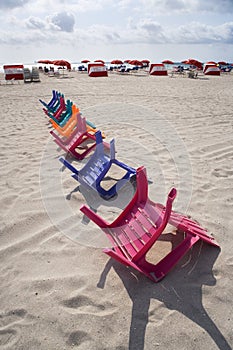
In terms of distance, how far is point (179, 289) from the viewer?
205cm

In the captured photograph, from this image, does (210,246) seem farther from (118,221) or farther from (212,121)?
(212,121)

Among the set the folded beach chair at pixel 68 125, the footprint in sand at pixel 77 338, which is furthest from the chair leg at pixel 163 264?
the folded beach chair at pixel 68 125

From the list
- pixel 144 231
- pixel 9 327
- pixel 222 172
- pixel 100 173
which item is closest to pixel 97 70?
pixel 222 172

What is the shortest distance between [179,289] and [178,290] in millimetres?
13

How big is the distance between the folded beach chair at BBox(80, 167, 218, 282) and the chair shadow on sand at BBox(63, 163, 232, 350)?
90 millimetres

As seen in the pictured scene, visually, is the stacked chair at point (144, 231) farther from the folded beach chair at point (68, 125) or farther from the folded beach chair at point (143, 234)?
the folded beach chair at point (68, 125)

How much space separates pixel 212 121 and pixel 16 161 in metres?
5.11

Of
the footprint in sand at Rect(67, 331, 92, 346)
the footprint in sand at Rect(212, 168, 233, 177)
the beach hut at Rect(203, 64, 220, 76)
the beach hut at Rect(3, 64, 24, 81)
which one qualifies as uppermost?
the beach hut at Rect(203, 64, 220, 76)

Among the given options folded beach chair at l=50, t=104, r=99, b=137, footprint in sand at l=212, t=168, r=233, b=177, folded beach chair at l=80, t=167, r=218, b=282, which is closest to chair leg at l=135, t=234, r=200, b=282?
folded beach chair at l=80, t=167, r=218, b=282

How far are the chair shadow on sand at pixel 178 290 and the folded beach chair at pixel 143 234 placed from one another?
0.31 feet

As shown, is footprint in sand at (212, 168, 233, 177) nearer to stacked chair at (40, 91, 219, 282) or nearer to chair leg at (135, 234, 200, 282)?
stacked chair at (40, 91, 219, 282)

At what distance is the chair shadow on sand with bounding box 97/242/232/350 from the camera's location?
1764 millimetres

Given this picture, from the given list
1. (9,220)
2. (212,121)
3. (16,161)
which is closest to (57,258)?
(9,220)

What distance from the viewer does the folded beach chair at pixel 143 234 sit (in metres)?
2.13
